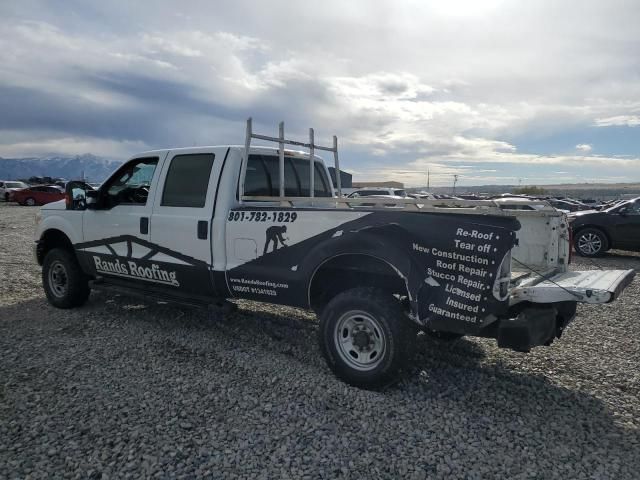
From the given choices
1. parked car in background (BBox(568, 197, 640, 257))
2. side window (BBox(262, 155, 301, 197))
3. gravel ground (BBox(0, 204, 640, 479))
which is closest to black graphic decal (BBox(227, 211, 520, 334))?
gravel ground (BBox(0, 204, 640, 479))

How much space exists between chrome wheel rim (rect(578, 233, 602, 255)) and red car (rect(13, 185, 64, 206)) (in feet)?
103

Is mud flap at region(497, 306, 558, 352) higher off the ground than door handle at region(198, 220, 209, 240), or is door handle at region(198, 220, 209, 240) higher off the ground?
door handle at region(198, 220, 209, 240)

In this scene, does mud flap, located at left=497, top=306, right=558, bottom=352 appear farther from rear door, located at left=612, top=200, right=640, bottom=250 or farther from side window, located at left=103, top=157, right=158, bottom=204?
rear door, located at left=612, top=200, right=640, bottom=250

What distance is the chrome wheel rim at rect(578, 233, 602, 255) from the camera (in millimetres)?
11508

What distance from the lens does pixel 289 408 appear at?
3.55 meters

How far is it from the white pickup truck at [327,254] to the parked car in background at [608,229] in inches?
326

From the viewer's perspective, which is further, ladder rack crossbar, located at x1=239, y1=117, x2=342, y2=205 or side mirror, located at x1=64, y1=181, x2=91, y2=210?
side mirror, located at x1=64, y1=181, x2=91, y2=210

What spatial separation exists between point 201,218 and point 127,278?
158 cm

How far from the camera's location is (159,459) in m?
2.89

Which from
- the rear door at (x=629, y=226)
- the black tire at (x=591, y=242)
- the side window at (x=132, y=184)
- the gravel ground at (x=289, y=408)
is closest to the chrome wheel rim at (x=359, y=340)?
the gravel ground at (x=289, y=408)

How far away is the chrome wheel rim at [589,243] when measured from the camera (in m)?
11.5

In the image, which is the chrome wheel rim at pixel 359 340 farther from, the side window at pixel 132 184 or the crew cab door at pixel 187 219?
the side window at pixel 132 184

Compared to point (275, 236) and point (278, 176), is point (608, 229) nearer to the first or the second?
point (278, 176)

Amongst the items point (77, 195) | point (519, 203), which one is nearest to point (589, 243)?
point (519, 203)
